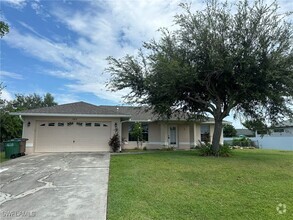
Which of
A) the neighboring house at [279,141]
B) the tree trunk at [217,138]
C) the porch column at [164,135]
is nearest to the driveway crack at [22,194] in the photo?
the tree trunk at [217,138]

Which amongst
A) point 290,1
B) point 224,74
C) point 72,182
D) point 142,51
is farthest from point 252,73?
point 72,182

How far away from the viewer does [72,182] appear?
8297 millimetres

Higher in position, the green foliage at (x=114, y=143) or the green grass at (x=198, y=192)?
the green foliage at (x=114, y=143)

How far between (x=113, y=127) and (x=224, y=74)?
324 inches

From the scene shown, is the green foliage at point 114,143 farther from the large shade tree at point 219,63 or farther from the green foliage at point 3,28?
the green foliage at point 3,28

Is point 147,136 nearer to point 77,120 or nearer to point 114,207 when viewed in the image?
point 77,120

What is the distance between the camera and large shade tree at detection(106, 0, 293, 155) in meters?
13.6

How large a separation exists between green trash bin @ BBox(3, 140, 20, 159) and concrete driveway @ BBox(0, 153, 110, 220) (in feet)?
15.0

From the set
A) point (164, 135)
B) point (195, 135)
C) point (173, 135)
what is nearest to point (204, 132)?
point (195, 135)

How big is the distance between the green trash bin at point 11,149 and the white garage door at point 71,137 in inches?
86.2

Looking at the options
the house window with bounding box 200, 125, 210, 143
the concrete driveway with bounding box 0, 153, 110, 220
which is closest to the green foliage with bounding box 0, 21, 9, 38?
the concrete driveway with bounding box 0, 153, 110, 220

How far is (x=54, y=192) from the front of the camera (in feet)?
23.5

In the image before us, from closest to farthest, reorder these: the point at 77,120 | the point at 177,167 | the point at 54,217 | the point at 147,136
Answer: the point at 54,217 → the point at 177,167 → the point at 77,120 → the point at 147,136

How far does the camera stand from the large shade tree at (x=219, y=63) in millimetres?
13578
